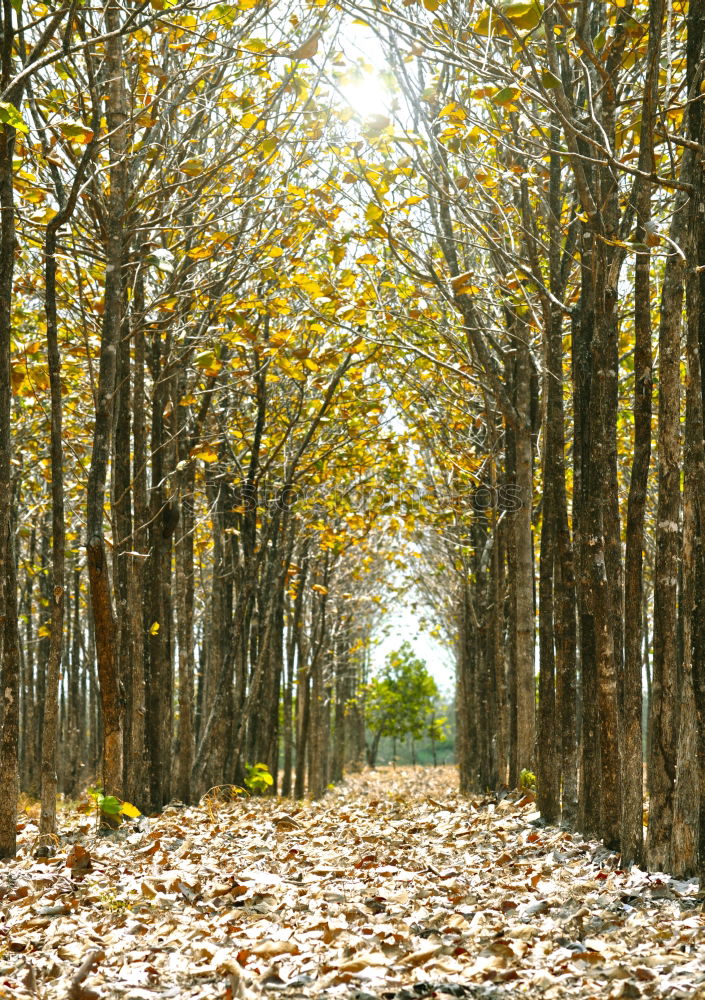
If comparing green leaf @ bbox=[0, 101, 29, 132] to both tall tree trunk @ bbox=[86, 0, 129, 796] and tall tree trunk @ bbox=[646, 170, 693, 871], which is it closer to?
tall tree trunk @ bbox=[86, 0, 129, 796]

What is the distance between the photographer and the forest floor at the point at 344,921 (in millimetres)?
3676

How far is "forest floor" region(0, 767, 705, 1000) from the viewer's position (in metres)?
3.68

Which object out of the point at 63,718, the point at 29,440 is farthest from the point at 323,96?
the point at 63,718

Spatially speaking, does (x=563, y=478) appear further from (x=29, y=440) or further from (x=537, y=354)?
(x=29, y=440)

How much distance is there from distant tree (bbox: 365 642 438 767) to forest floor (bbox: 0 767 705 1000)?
107 feet

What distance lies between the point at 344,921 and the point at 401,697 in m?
36.0

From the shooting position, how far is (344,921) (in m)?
4.48

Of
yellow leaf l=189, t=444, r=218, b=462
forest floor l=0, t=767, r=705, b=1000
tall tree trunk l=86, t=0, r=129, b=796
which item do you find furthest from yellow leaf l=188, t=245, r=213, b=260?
forest floor l=0, t=767, r=705, b=1000

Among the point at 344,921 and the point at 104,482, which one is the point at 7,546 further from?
the point at 344,921

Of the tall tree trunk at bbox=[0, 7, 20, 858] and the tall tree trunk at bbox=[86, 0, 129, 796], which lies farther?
the tall tree trunk at bbox=[86, 0, 129, 796]

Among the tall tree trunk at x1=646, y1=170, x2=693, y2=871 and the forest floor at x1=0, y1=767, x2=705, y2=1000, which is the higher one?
the tall tree trunk at x1=646, y1=170, x2=693, y2=871

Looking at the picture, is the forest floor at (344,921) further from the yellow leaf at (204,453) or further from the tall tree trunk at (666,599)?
the yellow leaf at (204,453)

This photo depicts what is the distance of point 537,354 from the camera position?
434 inches

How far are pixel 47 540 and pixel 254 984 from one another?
46.1 ft
